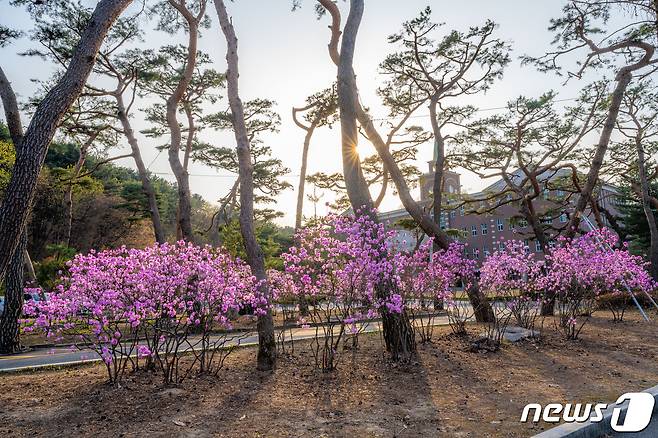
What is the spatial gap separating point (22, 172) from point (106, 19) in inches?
88.0

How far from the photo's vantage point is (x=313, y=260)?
255 inches

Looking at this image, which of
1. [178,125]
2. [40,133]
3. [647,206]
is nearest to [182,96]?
[178,125]

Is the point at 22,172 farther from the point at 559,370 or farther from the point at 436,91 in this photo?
the point at 436,91

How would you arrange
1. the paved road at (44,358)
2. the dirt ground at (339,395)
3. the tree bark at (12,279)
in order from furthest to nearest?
the tree bark at (12,279) → the paved road at (44,358) → the dirt ground at (339,395)

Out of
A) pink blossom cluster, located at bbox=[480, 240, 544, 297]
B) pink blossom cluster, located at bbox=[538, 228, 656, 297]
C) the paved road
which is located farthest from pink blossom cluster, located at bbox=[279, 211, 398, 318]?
pink blossom cluster, located at bbox=[538, 228, 656, 297]

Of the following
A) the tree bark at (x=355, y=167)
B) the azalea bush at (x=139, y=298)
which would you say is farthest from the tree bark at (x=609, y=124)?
the azalea bush at (x=139, y=298)

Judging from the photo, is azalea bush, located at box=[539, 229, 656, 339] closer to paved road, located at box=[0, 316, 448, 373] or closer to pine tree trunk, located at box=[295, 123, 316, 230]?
paved road, located at box=[0, 316, 448, 373]

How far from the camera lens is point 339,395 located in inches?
208

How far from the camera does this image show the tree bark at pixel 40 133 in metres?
4.85

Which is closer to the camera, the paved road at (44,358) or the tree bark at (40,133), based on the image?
the tree bark at (40,133)

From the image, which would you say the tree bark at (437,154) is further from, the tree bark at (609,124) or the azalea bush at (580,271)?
the azalea bush at (580,271)

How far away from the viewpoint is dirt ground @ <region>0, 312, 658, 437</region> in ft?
13.6

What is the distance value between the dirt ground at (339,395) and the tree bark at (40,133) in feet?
6.06

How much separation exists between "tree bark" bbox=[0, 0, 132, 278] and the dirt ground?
1.85 meters
